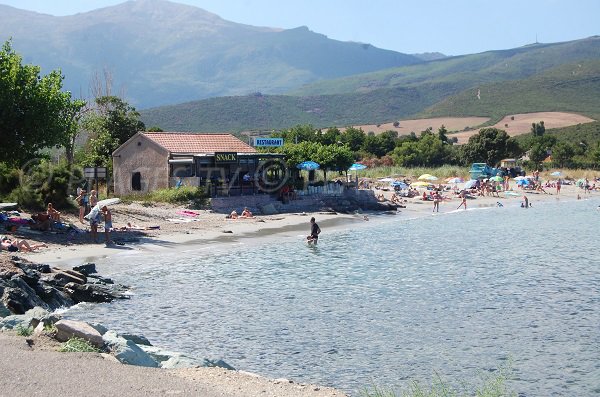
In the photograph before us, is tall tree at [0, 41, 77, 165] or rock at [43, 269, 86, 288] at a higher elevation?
tall tree at [0, 41, 77, 165]

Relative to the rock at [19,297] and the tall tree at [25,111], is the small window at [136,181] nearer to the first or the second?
the tall tree at [25,111]

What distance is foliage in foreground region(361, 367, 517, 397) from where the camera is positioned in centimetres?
1277

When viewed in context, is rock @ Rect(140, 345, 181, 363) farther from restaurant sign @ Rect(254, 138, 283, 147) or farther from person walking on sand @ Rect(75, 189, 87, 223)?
restaurant sign @ Rect(254, 138, 283, 147)

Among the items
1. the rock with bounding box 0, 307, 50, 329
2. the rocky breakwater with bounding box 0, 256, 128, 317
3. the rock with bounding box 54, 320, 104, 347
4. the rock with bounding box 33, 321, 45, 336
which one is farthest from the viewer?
the rocky breakwater with bounding box 0, 256, 128, 317

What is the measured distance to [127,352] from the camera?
12.1m

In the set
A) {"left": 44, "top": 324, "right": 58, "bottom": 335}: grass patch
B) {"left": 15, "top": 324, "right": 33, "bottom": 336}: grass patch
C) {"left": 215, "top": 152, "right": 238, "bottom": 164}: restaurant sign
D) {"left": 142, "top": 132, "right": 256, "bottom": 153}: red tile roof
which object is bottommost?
{"left": 15, "top": 324, "right": 33, "bottom": 336}: grass patch

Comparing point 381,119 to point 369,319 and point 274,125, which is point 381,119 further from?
point 369,319

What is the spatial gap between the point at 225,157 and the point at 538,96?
144 metres

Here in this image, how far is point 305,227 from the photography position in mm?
39156

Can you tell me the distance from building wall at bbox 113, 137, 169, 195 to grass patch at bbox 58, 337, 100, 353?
100ft

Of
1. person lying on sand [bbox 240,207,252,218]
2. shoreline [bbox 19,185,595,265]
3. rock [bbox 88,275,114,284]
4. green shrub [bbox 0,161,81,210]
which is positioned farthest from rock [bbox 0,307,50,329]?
person lying on sand [bbox 240,207,252,218]

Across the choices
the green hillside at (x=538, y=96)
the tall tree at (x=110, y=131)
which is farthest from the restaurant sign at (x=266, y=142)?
the green hillside at (x=538, y=96)

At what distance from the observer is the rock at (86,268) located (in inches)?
871

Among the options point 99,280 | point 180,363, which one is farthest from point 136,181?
point 180,363
